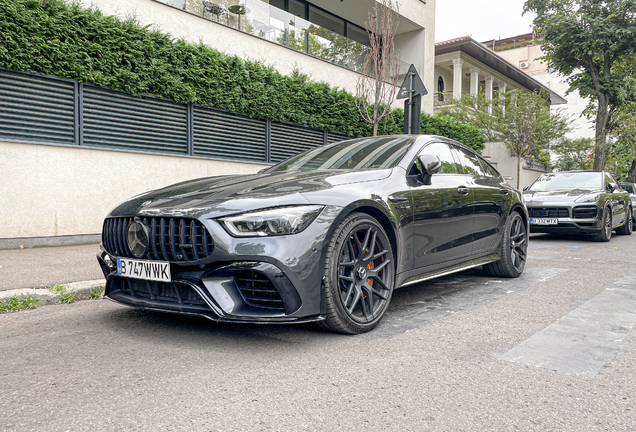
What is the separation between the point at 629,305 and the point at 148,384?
3956 millimetres

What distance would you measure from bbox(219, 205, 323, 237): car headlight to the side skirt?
1.22 m

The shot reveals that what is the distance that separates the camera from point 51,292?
4.37m

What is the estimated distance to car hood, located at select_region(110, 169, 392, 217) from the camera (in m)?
3.01

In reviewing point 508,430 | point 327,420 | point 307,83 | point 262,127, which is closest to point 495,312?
point 508,430

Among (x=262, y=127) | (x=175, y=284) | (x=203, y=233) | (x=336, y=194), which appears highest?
(x=262, y=127)

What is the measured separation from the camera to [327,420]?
2107 mm

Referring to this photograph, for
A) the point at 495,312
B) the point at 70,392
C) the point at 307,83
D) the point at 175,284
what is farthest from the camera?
the point at 307,83

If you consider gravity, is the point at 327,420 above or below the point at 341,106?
below

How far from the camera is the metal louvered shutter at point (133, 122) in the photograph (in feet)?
27.1

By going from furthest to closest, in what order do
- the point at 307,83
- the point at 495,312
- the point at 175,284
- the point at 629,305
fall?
the point at 307,83 < the point at 629,305 < the point at 495,312 < the point at 175,284

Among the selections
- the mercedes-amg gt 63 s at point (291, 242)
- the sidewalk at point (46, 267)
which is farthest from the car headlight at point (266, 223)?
the sidewalk at point (46, 267)

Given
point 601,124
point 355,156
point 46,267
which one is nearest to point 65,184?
point 46,267

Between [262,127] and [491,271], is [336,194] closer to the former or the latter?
[491,271]

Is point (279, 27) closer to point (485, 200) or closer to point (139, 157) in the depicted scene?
point (139, 157)
